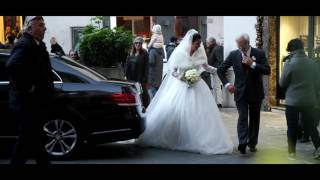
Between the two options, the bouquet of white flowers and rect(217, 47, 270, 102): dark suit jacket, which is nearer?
rect(217, 47, 270, 102): dark suit jacket

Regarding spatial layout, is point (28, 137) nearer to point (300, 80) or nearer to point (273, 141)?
point (300, 80)

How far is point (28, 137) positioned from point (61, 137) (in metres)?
1.81

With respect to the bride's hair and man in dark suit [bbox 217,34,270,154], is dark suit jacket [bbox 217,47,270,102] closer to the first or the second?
man in dark suit [bbox 217,34,270,154]

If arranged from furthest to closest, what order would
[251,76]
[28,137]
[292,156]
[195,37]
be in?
[195,37]
[251,76]
[292,156]
[28,137]

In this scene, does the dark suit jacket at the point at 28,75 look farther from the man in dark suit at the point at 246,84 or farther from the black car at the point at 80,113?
the man in dark suit at the point at 246,84

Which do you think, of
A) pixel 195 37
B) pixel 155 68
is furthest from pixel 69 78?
pixel 155 68

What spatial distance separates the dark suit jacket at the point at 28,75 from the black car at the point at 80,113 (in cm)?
147

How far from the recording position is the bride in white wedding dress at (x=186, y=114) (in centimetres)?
876

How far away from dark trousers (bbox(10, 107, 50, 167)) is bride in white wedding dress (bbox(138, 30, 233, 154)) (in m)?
2.92

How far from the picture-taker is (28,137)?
6344mm

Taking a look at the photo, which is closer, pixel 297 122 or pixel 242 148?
pixel 297 122

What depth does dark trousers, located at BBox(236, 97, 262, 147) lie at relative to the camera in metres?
8.55

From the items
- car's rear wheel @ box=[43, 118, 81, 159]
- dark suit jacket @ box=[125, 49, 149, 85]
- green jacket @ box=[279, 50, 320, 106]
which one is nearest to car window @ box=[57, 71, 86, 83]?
car's rear wheel @ box=[43, 118, 81, 159]

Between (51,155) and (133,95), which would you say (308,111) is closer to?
(133,95)
